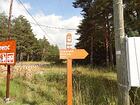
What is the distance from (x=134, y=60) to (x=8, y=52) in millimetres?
6114

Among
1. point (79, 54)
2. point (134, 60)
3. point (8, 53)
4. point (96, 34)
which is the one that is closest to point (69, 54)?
point (79, 54)

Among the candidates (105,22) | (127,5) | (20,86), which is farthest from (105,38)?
(20,86)

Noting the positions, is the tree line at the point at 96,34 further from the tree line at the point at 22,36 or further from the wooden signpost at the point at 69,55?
the tree line at the point at 22,36

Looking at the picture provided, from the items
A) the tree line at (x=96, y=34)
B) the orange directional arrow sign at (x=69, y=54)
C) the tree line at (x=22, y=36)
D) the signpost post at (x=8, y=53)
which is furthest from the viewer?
the tree line at (x=22, y=36)

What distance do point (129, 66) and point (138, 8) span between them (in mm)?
10871

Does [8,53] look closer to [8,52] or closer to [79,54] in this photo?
[8,52]

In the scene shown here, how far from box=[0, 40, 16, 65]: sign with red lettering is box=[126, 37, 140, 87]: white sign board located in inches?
225

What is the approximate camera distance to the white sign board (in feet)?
19.4

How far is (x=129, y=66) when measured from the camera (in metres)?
5.97

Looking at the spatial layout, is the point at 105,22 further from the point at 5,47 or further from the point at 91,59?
the point at 5,47

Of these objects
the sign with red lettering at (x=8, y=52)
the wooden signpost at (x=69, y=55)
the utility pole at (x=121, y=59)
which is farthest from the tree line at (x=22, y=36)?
the utility pole at (x=121, y=59)

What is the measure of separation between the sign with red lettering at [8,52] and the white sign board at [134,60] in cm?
572

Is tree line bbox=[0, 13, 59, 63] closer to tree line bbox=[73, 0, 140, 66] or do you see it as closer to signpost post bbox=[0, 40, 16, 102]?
tree line bbox=[73, 0, 140, 66]

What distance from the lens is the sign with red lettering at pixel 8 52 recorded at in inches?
426
